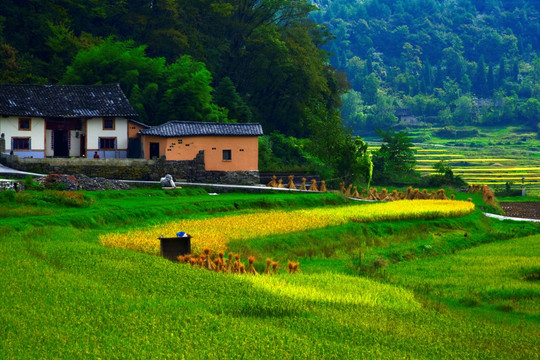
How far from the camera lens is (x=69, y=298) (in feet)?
48.4

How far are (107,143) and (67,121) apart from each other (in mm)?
2745

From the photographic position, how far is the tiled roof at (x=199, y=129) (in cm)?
4512

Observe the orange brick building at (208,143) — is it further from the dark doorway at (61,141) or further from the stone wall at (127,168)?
the dark doorway at (61,141)

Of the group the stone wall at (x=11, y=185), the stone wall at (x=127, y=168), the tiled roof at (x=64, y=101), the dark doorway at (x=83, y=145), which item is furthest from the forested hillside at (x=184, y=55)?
the stone wall at (x=11, y=185)

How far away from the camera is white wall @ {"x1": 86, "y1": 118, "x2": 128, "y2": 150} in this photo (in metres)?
46.9

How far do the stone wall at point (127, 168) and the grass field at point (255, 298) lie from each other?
37.8 feet

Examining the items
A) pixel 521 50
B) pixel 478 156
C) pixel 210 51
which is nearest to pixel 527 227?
pixel 210 51

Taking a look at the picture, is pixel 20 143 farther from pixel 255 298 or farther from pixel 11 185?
pixel 255 298

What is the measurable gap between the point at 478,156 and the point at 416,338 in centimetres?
9088

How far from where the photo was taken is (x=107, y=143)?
47562mm

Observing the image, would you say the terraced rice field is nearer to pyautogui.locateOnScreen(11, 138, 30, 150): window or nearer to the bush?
pyautogui.locateOnScreen(11, 138, 30, 150): window

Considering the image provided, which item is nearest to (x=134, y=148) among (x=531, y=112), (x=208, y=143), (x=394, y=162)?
(x=208, y=143)

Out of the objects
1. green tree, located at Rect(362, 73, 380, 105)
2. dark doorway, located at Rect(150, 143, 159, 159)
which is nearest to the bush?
dark doorway, located at Rect(150, 143, 159, 159)

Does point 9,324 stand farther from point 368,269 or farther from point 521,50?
point 521,50
